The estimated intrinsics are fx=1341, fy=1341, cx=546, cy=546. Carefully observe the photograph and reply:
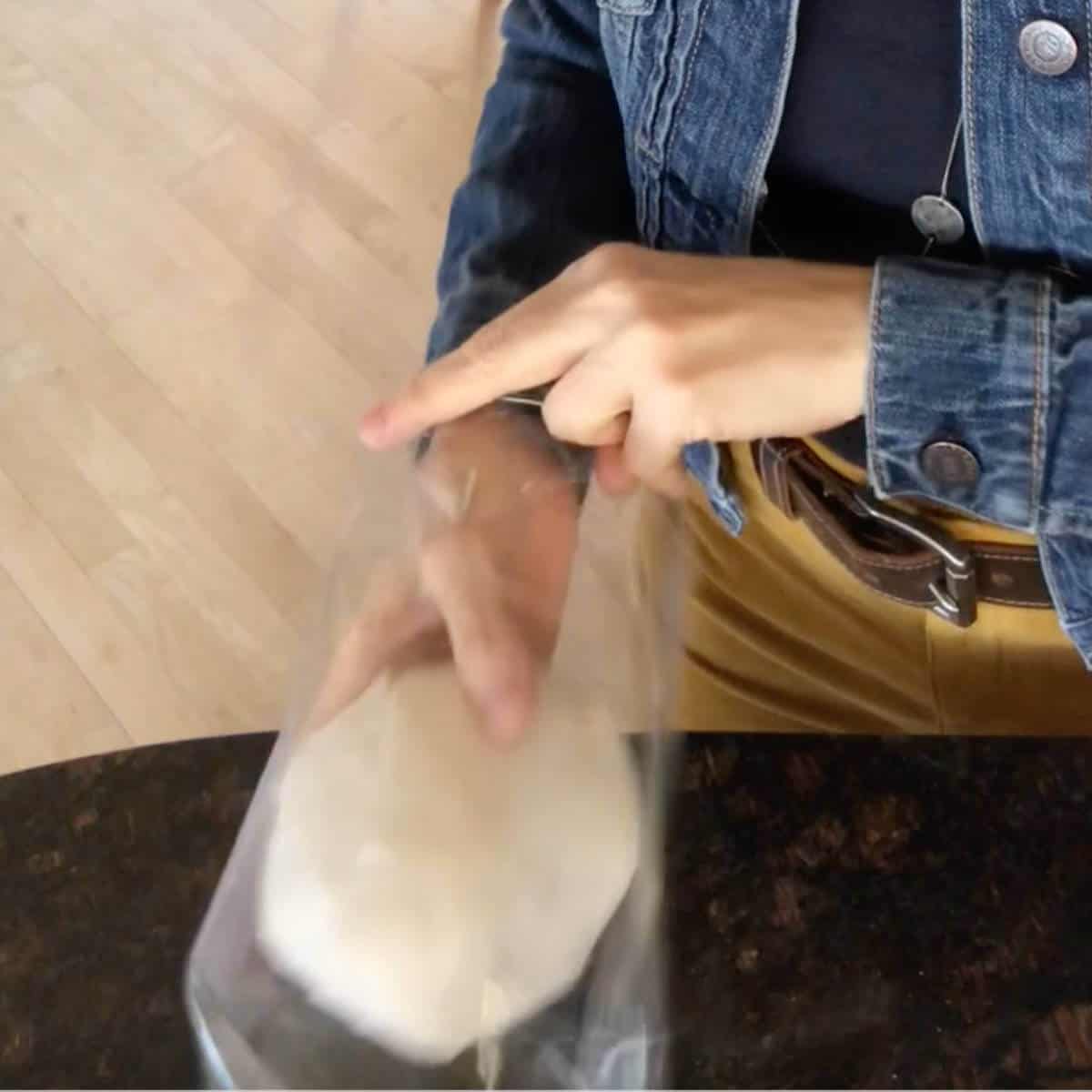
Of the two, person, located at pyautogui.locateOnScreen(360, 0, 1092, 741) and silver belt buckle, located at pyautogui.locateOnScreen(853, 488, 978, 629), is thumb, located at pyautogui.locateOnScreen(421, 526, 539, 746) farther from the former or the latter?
silver belt buckle, located at pyautogui.locateOnScreen(853, 488, 978, 629)

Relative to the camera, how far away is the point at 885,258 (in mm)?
460

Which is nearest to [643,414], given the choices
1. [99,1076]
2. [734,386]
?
[734,386]

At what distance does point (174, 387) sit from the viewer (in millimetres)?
1492

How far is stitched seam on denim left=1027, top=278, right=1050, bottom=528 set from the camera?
442mm

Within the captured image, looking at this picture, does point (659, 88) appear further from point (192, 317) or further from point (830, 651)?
point (192, 317)

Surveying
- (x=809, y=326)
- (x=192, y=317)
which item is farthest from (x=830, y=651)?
(x=192, y=317)

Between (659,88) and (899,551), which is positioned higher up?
(659,88)

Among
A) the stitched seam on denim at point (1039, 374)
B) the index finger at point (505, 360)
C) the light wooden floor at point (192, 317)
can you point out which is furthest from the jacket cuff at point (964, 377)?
the light wooden floor at point (192, 317)

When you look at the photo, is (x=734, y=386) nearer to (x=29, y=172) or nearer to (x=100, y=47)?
(x=29, y=172)

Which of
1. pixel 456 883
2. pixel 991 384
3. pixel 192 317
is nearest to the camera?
pixel 456 883

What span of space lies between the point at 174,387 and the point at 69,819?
3.63 ft

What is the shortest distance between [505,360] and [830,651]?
0.77ft

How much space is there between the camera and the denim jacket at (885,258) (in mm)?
449

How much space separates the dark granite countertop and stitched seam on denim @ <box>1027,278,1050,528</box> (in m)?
0.09
